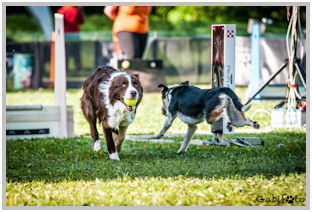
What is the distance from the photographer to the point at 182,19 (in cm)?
2634

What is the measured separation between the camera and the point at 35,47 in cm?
1814

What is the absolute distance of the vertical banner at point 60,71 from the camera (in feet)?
25.6

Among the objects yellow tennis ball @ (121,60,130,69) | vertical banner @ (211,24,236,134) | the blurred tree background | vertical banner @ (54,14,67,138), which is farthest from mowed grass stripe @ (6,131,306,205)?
Result: the blurred tree background

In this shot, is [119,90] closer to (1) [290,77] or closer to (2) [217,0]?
(2) [217,0]

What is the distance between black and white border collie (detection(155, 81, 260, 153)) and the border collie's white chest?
0.46 metres

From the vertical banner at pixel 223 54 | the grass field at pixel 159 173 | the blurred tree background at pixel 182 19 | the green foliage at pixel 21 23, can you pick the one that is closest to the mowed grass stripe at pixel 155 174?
the grass field at pixel 159 173

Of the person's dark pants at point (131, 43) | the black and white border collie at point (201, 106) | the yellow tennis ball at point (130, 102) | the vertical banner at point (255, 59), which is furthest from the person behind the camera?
the person's dark pants at point (131, 43)

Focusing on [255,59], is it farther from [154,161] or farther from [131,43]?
[154,161]

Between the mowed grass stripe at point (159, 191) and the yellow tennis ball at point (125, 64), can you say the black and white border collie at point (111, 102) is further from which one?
the yellow tennis ball at point (125, 64)

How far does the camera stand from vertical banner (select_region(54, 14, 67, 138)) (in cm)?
779

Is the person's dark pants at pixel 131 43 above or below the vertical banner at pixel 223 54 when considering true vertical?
above

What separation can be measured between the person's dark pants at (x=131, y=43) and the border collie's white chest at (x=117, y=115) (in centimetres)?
733

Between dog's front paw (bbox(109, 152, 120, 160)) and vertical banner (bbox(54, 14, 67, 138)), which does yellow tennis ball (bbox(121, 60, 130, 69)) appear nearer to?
vertical banner (bbox(54, 14, 67, 138))

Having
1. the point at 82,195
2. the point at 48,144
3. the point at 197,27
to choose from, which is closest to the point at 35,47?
the point at 197,27
